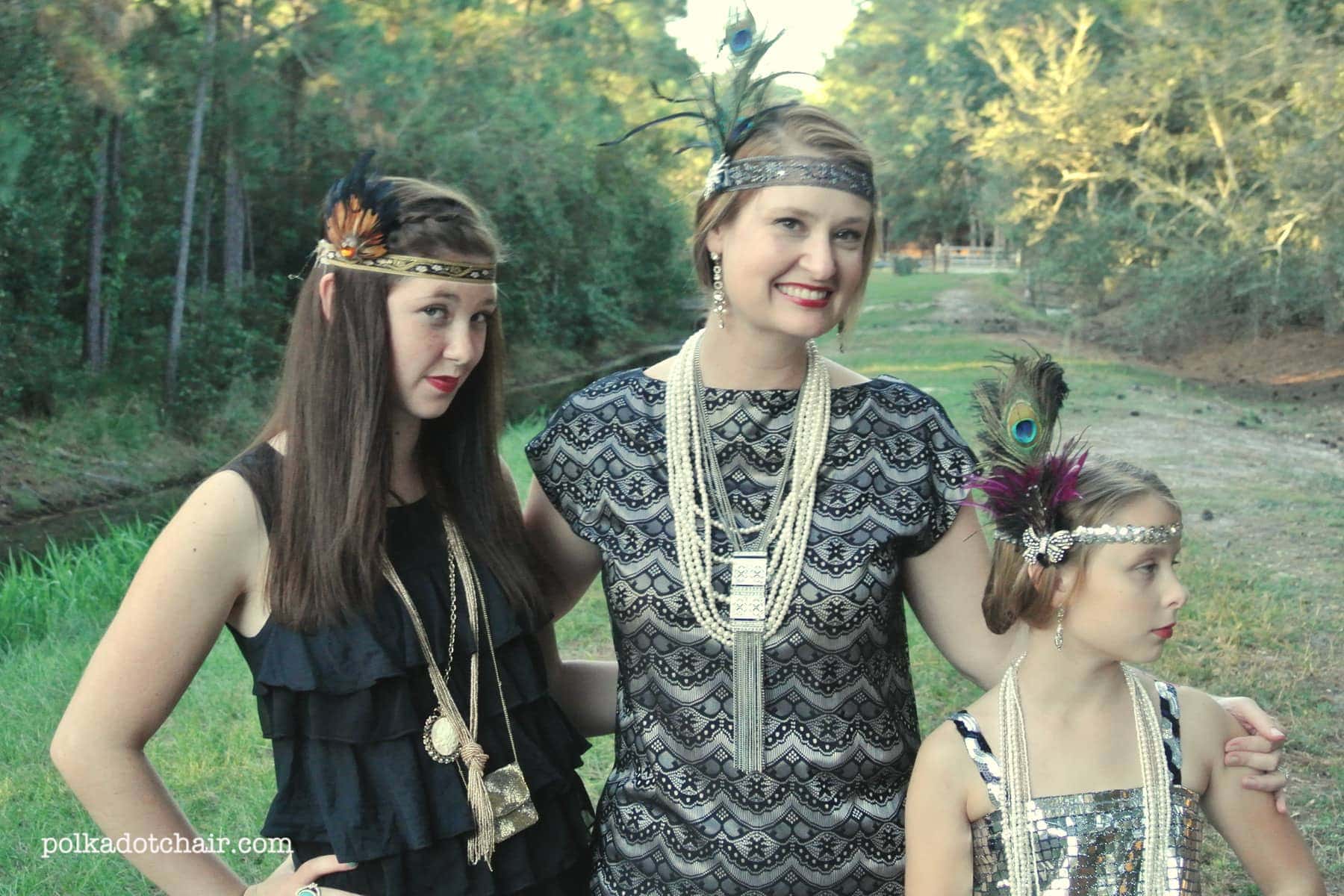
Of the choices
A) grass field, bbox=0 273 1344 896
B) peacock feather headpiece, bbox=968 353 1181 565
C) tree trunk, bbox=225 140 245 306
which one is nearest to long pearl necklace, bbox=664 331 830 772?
peacock feather headpiece, bbox=968 353 1181 565

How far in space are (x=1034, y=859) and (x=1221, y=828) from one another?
1.16ft

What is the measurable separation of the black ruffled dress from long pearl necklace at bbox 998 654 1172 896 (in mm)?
796

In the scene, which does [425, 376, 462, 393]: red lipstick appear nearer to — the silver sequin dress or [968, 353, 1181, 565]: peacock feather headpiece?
[968, 353, 1181, 565]: peacock feather headpiece

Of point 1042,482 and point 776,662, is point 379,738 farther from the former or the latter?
point 1042,482

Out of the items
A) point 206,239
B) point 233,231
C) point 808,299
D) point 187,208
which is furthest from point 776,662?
point 233,231

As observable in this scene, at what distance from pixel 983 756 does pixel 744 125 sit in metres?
1.17

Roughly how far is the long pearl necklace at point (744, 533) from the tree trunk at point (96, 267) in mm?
14693

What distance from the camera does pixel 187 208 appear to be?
51.6ft

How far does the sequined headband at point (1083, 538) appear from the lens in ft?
6.68

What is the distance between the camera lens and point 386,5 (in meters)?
16.8

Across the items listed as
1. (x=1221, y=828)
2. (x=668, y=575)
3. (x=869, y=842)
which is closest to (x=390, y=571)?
(x=668, y=575)

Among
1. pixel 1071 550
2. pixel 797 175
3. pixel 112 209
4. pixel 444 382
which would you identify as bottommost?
pixel 1071 550

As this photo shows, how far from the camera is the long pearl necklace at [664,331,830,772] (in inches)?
85.4

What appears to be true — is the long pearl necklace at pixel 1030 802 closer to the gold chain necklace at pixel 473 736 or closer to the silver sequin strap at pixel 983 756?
the silver sequin strap at pixel 983 756
